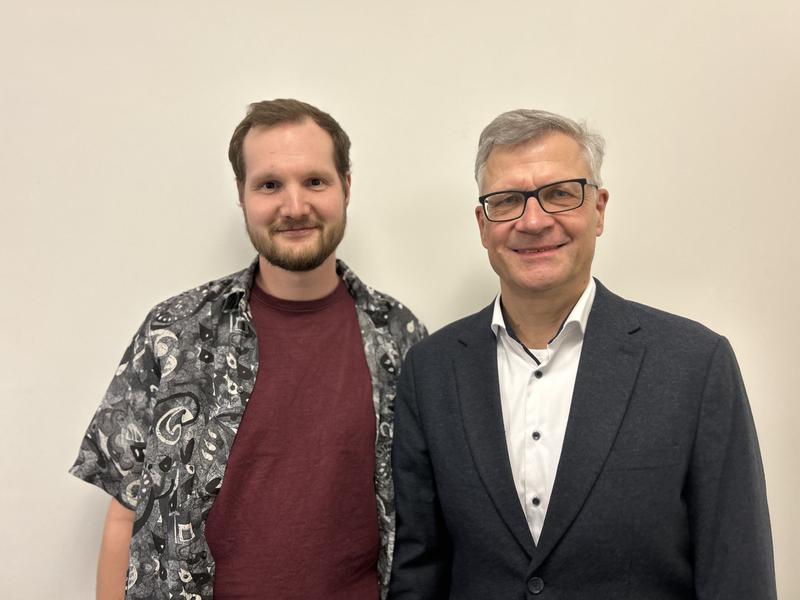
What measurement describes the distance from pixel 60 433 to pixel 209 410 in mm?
761

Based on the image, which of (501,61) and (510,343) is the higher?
(501,61)

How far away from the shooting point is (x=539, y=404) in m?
1.33

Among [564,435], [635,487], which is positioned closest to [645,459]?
[635,487]

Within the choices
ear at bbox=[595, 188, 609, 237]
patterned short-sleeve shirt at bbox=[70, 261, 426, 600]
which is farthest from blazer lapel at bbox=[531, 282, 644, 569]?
patterned short-sleeve shirt at bbox=[70, 261, 426, 600]

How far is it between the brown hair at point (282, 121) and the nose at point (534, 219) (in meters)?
0.58

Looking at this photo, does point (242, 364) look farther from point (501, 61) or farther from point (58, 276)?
point (501, 61)

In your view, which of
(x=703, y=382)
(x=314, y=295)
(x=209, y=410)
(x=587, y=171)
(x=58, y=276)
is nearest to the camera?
(x=703, y=382)

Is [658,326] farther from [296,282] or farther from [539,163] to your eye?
[296,282]

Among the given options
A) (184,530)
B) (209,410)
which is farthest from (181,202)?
(184,530)

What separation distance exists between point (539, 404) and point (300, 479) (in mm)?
626

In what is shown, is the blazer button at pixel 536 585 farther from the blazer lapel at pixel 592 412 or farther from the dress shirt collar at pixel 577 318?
the dress shirt collar at pixel 577 318

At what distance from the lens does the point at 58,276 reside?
1.90 m

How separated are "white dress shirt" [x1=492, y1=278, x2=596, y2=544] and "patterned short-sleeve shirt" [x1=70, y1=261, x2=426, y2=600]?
377 mm

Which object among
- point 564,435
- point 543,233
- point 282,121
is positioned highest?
point 282,121
